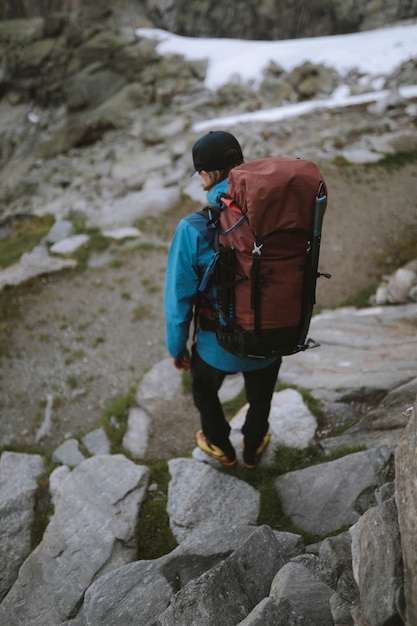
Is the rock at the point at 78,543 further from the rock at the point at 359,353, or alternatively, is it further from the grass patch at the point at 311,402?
the rock at the point at 359,353

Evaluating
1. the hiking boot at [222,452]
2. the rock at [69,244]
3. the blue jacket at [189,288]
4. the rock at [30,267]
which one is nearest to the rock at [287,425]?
the hiking boot at [222,452]

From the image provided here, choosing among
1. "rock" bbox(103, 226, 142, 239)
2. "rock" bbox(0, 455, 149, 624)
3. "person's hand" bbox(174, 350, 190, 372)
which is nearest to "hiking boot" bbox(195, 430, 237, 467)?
"rock" bbox(0, 455, 149, 624)

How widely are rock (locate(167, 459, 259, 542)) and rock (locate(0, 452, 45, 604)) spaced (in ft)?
6.28

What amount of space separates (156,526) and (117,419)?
279 centimetres

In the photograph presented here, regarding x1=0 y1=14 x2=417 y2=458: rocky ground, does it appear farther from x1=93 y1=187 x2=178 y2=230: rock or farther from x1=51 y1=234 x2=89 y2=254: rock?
x1=51 y1=234 x2=89 y2=254: rock

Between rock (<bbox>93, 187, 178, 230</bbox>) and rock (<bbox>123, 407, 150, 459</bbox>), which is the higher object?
rock (<bbox>93, 187, 178, 230</bbox>)

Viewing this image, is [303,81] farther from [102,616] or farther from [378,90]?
[102,616]

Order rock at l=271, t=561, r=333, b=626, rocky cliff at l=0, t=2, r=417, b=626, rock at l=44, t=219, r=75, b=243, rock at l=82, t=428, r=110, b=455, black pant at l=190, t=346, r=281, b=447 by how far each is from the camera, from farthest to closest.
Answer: rock at l=44, t=219, r=75, b=243 < rock at l=82, t=428, r=110, b=455 < black pant at l=190, t=346, r=281, b=447 < rocky cliff at l=0, t=2, r=417, b=626 < rock at l=271, t=561, r=333, b=626

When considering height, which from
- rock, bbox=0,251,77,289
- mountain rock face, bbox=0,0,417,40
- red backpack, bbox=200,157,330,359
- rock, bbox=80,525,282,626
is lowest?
rock, bbox=0,251,77,289

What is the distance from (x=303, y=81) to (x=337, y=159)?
37.5 ft

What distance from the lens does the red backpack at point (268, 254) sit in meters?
2.86

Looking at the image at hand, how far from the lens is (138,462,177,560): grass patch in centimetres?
446

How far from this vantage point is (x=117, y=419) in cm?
724

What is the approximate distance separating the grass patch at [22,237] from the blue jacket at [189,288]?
959 cm
